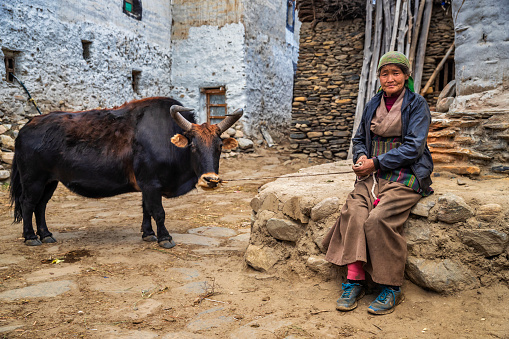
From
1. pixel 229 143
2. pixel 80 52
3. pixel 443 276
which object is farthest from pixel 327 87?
pixel 443 276

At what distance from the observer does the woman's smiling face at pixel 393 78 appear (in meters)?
2.83

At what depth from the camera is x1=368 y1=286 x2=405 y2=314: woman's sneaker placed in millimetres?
2486

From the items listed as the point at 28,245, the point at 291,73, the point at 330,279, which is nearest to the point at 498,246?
the point at 330,279

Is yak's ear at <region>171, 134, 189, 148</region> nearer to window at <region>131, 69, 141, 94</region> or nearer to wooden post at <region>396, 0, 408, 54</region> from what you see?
wooden post at <region>396, 0, 408, 54</region>

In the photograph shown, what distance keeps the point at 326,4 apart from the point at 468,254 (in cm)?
797

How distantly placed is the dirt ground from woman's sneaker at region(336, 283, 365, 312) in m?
0.04

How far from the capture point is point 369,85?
902cm

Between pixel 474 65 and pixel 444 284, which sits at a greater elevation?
pixel 474 65

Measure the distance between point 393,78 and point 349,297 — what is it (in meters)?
1.49

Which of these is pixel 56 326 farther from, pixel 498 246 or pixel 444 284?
pixel 498 246

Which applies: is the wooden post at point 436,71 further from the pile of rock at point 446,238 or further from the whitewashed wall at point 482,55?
the pile of rock at point 446,238

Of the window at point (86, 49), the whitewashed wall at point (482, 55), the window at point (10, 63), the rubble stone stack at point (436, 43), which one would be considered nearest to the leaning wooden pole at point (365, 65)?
the rubble stone stack at point (436, 43)

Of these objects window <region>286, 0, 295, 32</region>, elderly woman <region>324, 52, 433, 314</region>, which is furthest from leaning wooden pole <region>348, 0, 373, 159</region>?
elderly woman <region>324, 52, 433, 314</region>

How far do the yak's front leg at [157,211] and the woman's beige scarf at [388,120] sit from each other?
249cm
